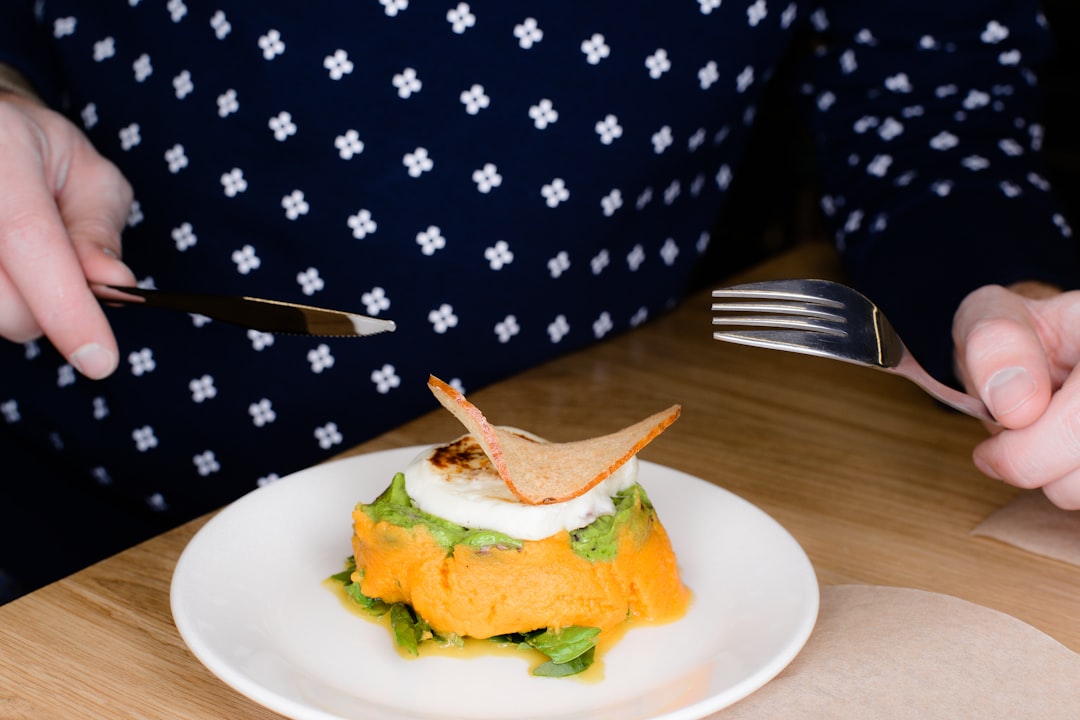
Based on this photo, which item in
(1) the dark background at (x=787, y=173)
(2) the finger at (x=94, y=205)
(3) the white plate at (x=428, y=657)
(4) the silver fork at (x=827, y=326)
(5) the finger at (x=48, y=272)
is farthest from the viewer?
(1) the dark background at (x=787, y=173)

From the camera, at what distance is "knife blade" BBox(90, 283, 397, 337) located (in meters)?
0.91

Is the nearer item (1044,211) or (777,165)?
(1044,211)

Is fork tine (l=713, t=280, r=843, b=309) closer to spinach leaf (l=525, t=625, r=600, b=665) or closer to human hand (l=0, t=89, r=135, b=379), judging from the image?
spinach leaf (l=525, t=625, r=600, b=665)

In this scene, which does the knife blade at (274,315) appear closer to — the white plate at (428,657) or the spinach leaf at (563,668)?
the white plate at (428,657)

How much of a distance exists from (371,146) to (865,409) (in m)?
0.66

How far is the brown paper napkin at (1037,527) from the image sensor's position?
3.10ft

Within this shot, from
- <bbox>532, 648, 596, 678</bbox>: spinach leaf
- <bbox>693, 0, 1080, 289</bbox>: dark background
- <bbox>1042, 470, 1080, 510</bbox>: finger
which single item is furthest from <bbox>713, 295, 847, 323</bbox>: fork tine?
<bbox>693, 0, 1080, 289</bbox>: dark background

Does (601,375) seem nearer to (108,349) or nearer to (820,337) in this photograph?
(820,337)

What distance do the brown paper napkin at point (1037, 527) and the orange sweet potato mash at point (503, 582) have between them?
398 millimetres

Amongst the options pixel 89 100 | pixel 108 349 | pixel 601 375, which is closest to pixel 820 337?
pixel 601 375

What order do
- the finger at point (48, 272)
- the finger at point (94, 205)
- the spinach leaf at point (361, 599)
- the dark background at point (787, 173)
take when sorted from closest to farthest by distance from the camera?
the spinach leaf at point (361, 599) < the finger at point (48, 272) < the finger at point (94, 205) < the dark background at point (787, 173)

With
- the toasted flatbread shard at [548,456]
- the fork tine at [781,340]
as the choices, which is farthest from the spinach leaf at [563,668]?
the fork tine at [781,340]

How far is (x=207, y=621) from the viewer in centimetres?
70

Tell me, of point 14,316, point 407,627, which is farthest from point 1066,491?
point 14,316
